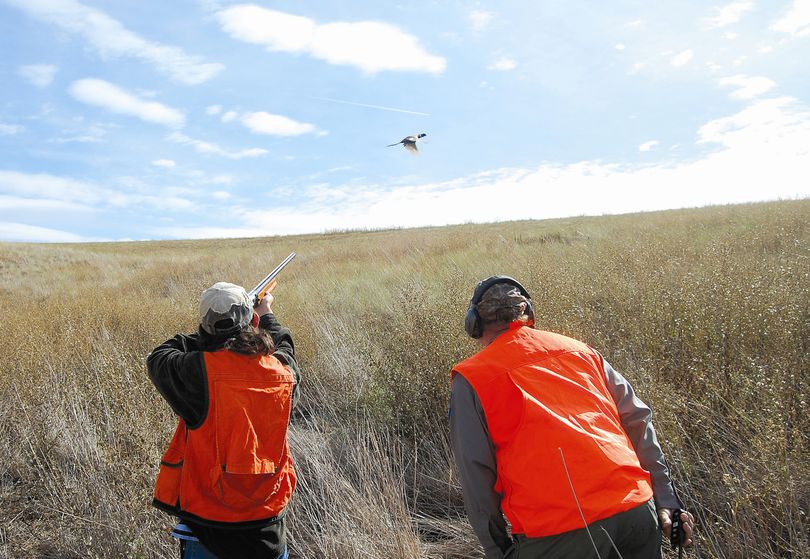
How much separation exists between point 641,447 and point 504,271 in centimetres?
583

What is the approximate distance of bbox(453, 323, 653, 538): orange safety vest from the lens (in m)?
1.53

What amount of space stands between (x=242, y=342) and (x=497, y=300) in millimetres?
1063

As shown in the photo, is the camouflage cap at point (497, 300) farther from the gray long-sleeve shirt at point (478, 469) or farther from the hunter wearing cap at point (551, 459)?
the gray long-sleeve shirt at point (478, 469)

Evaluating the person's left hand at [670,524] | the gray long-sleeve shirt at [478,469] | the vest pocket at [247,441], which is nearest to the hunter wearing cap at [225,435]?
the vest pocket at [247,441]

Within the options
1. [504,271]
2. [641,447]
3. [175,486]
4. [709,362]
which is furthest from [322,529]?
[504,271]

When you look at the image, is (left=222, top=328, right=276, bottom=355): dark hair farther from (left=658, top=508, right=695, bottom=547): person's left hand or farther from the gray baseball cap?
(left=658, top=508, right=695, bottom=547): person's left hand

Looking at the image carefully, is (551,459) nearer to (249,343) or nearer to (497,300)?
(497,300)

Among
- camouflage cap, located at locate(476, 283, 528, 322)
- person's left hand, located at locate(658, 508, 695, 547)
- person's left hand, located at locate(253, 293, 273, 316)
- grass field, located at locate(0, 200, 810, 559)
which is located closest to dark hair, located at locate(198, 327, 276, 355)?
person's left hand, located at locate(253, 293, 273, 316)

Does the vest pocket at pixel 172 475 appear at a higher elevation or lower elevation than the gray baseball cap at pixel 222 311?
lower

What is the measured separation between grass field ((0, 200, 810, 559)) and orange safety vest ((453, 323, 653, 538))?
0.86 m

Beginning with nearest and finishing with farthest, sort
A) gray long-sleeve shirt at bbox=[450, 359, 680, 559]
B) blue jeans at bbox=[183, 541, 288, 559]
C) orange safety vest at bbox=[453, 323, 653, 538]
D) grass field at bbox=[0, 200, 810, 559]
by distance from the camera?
1. orange safety vest at bbox=[453, 323, 653, 538]
2. gray long-sleeve shirt at bbox=[450, 359, 680, 559]
3. blue jeans at bbox=[183, 541, 288, 559]
4. grass field at bbox=[0, 200, 810, 559]

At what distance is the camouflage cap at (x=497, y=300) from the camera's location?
1.96m

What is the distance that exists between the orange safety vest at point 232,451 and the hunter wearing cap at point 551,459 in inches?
31.1

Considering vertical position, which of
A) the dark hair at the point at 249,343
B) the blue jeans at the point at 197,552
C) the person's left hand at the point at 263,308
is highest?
the person's left hand at the point at 263,308
